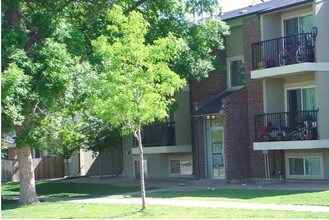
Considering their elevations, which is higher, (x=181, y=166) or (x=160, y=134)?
(x=160, y=134)

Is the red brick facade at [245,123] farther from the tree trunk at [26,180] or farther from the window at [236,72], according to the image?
the tree trunk at [26,180]

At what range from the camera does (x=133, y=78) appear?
16.7 metres

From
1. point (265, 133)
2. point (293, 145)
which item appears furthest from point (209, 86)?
point (293, 145)

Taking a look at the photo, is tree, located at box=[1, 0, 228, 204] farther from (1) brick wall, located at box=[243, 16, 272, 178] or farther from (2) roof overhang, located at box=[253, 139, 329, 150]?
(2) roof overhang, located at box=[253, 139, 329, 150]

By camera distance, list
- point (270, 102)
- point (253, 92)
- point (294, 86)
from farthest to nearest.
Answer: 1. point (253, 92)
2. point (270, 102)
3. point (294, 86)

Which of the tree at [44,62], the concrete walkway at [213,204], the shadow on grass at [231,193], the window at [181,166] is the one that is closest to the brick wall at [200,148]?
the window at [181,166]

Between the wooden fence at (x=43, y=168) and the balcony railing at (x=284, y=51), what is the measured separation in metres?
20.7

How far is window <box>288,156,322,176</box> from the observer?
2523 centimetres

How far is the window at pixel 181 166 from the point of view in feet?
106

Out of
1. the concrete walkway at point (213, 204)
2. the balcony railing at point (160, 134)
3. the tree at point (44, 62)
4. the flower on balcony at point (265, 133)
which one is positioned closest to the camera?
the concrete walkway at point (213, 204)

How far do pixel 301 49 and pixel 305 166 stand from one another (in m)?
4.91

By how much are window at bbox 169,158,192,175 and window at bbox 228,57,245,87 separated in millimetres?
4907

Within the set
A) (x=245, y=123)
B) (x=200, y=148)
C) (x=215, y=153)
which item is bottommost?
(x=215, y=153)

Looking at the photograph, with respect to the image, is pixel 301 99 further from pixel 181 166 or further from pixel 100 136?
pixel 100 136
